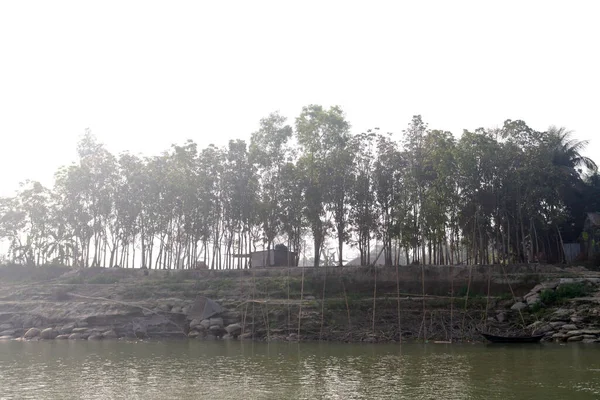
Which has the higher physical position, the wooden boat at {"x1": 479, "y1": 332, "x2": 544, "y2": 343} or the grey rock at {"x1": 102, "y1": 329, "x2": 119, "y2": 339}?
the wooden boat at {"x1": 479, "y1": 332, "x2": 544, "y2": 343}

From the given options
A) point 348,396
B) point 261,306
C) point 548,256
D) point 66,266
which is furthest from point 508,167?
point 66,266

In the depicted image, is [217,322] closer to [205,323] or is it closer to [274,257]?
[205,323]

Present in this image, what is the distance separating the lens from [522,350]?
2308 centimetres

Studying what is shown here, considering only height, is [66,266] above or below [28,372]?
above

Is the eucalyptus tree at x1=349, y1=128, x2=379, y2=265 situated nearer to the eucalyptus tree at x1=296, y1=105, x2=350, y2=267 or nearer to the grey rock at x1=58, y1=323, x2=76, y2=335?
the eucalyptus tree at x1=296, y1=105, x2=350, y2=267

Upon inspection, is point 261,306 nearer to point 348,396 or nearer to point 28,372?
point 28,372

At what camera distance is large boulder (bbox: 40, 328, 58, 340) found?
101 ft

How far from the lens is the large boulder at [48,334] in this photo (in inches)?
1210

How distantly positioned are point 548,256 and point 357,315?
1585cm

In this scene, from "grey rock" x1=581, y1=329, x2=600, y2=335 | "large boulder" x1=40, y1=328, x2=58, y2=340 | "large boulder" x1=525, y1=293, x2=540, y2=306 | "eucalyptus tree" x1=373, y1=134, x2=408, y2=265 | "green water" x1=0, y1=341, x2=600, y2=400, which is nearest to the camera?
"green water" x1=0, y1=341, x2=600, y2=400

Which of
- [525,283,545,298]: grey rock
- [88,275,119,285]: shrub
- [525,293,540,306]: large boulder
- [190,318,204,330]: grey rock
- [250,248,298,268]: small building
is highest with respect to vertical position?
[250,248,298,268]: small building

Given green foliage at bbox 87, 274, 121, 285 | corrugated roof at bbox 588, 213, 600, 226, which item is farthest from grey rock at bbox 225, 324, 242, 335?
corrugated roof at bbox 588, 213, 600, 226

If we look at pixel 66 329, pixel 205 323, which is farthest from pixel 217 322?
pixel 66 329

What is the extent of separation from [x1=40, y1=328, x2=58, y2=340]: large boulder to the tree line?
11001 mm
